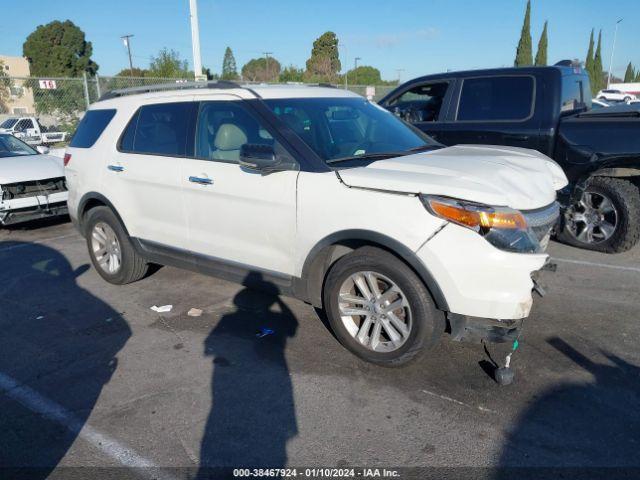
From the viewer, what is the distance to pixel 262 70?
6862 centimetres

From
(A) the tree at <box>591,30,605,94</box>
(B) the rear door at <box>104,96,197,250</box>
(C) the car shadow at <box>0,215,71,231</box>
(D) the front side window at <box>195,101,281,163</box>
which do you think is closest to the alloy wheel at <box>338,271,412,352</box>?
(D) the front side window at <box>195,101,281,163</box>

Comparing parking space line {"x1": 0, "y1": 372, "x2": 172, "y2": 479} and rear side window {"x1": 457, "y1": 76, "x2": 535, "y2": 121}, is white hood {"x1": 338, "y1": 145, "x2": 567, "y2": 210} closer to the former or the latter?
parking space line {"x1": 0, "y1": 372, "x2": 172, "y2": 479}

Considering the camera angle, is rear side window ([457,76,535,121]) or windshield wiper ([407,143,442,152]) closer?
windshield wiper ([407,143,442,152])

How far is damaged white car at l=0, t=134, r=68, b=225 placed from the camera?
7355mm

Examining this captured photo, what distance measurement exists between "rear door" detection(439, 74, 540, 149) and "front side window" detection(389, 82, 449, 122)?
1.00ft

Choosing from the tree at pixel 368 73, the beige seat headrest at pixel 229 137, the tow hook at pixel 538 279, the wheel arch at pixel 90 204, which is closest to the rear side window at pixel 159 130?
the beige seat headrest at pixel 229 137

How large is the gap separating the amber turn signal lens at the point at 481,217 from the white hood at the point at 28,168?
6.71 meters

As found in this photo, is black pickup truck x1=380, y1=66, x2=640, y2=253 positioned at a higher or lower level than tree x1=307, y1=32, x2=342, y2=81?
lower

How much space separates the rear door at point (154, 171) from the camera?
4.49 m

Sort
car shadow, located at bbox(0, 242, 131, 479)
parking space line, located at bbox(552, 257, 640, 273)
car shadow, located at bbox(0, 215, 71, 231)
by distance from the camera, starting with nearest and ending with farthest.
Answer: car shadow, located at bbox(0, 242, 131, 479) → parking space line, located at bbox(552, 257, 640, 273) → car shadow, located at bbox(0, 215, 71, 231)

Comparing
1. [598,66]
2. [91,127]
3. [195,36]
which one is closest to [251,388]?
[91,127]

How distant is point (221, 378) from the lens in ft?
11.5

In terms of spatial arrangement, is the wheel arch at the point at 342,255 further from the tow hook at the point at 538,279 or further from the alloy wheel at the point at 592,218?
the alloy wheel at the point at 592,218

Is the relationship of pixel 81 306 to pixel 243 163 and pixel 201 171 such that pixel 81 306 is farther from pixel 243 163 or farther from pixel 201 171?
pixel 243 163
